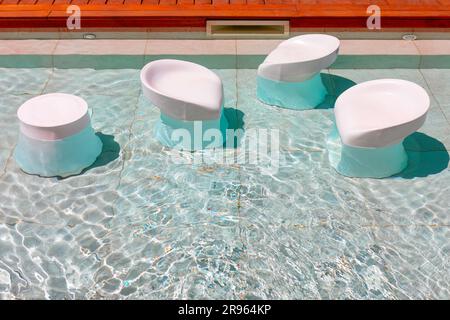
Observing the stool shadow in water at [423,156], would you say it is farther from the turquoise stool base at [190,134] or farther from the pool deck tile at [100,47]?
the pool deck tile at [100,47]

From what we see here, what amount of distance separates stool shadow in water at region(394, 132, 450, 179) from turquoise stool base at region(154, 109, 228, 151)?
2.07 m

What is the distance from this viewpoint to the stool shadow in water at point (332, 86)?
763 cm

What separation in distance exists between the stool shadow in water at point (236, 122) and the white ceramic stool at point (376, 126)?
106 centimetres

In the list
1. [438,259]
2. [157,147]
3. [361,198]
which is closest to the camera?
[438,259]

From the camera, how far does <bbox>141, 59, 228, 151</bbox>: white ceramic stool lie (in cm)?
651

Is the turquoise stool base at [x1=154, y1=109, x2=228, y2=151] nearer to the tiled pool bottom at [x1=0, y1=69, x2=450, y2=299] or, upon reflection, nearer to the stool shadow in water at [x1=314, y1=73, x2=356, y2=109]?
the tiled pool bottom at [x1=0, y1=69, x2=450, y2=299]

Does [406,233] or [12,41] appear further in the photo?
[12,41]

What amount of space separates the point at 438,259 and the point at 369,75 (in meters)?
3.34

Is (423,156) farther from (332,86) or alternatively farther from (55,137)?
(55,137)

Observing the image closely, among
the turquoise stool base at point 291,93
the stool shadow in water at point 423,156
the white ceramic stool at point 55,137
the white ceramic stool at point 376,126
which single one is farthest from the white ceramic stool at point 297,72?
the white ceramic stool at point 55,137

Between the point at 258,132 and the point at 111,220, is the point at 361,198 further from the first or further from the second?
the point at 111,220

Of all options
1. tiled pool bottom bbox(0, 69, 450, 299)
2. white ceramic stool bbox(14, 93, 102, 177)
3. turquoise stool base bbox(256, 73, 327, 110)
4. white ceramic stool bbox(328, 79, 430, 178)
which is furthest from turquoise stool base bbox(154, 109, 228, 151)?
white ceramic stool bbox(328, 79, 430, 178)

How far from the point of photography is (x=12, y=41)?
28.3 feet

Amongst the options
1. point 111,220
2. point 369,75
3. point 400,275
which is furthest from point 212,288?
point 369,75
